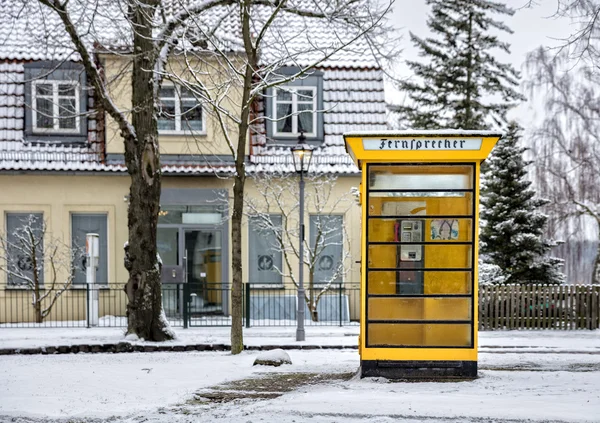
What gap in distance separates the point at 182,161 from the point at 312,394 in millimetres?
12867

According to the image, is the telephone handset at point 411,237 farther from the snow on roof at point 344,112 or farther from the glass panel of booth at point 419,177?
the snow on roof at point 344,112

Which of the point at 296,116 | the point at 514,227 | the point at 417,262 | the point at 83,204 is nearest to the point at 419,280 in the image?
the point at 417,262

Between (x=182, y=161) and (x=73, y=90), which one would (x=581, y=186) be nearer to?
(x=182, y=161)

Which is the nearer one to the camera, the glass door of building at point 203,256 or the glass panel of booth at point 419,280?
the glass panel of booth at point 419,280

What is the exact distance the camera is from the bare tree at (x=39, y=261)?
65.2 ft

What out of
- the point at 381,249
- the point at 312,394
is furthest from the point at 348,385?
the point at 381,249

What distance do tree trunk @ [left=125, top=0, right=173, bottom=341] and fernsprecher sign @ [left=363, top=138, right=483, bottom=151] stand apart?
6868 mm

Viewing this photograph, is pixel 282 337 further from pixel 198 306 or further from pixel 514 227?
pixel 514 227

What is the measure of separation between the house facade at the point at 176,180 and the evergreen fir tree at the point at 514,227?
406cm

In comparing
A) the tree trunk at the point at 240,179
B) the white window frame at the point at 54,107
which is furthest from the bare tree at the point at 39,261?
the tree trunk at the point at 240,179

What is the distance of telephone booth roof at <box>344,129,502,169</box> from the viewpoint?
31.4ft

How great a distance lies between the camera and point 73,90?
21.0 metres

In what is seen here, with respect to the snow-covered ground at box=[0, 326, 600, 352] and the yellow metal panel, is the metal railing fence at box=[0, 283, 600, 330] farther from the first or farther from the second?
the yellow metal panel

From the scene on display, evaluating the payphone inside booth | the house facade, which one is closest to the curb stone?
the house facade
